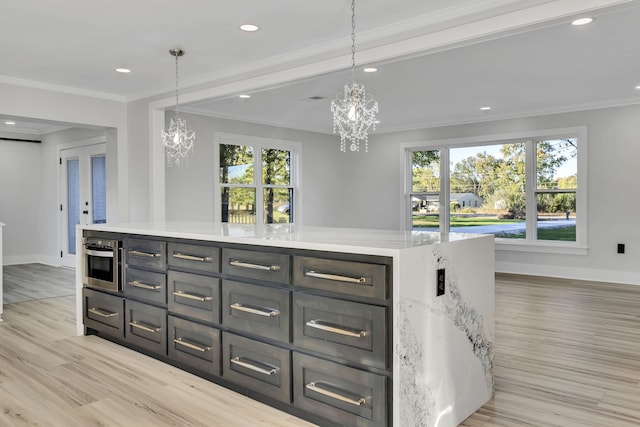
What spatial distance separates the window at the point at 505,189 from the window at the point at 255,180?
2.19 m

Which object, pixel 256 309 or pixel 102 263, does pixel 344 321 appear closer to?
pixel 256 309

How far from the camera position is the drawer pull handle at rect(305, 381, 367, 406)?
2199mm

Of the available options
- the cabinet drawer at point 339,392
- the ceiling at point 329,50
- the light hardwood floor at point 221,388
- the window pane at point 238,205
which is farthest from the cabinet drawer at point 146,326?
the window pane at point 238,205

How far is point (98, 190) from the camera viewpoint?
7.44 meters

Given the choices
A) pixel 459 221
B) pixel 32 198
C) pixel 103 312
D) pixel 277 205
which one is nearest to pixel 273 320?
pixel 103 312

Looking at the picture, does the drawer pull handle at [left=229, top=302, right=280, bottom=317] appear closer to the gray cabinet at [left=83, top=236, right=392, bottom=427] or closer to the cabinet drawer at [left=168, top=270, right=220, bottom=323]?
the gray cabinet at [left=83, top=236, right=392, bottom=427]

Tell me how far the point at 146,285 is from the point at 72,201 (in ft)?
17.7

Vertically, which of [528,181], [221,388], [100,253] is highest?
A: [528,181]

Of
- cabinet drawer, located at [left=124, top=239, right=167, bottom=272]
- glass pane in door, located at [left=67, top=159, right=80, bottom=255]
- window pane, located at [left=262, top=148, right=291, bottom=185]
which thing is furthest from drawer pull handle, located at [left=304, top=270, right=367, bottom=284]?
glass pane in door, located at [left=67, top=159, right=80, bottom=255]

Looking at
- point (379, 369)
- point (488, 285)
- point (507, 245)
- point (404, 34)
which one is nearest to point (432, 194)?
point (507, 245)

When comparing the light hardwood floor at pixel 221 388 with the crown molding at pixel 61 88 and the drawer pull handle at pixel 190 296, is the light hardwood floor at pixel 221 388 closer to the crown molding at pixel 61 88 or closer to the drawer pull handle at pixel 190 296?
the drawer pull handle at pixel 190 296

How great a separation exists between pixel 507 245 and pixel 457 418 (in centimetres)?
548

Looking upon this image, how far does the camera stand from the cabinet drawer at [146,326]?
3.33 m

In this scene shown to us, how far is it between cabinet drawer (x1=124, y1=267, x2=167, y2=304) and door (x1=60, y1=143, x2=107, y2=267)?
3989 millimetres
